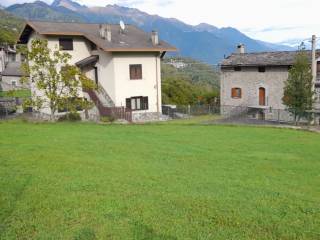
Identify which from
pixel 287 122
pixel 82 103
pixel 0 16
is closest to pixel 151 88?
pixel 82 103

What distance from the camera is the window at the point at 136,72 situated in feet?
113

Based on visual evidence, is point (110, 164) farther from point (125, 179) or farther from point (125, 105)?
point (125, 105)

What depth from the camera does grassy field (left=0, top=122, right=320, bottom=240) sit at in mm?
6680

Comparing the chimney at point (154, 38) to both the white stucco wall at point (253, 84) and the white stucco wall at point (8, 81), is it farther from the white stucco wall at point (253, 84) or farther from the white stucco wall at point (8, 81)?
the white stucco wall at point (8, 81)

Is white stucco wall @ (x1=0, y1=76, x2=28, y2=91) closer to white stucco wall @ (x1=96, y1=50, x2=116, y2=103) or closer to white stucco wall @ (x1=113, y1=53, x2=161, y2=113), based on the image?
white stucco wall @ (x1=96, y1=50, x2=116, y2=103)

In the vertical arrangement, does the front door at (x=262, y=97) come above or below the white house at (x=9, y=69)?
below

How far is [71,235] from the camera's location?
6.37 m

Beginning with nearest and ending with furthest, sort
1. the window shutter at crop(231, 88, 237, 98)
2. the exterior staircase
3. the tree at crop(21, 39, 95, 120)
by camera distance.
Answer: the tree at crop(21, 39, 95, 120)
the exterior staircase
the window shutter at crop(231, 88, 237, 98)

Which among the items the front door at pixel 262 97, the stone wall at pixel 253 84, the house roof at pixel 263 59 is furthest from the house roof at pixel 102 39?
the front door at pixel 262 97

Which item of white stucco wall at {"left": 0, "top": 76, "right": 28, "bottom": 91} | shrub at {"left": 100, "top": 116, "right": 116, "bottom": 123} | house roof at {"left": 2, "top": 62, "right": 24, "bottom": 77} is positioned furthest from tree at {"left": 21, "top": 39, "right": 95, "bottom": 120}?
house roof at {"left": 2, "top": 62, "right": 24, "bottom": 77}

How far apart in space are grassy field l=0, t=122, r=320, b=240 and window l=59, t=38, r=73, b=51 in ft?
69.2

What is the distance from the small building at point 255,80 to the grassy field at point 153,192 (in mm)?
21013

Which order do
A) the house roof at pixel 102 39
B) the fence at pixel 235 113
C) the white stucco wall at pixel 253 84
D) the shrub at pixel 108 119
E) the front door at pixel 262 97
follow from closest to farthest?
the shrub at pixel 108 119
the house roof at pixel 102 39
the fence at pixel 235 113
the white stucco wall at pixel 253 84
the front door at pixel 262 97

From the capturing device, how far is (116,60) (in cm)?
3341
